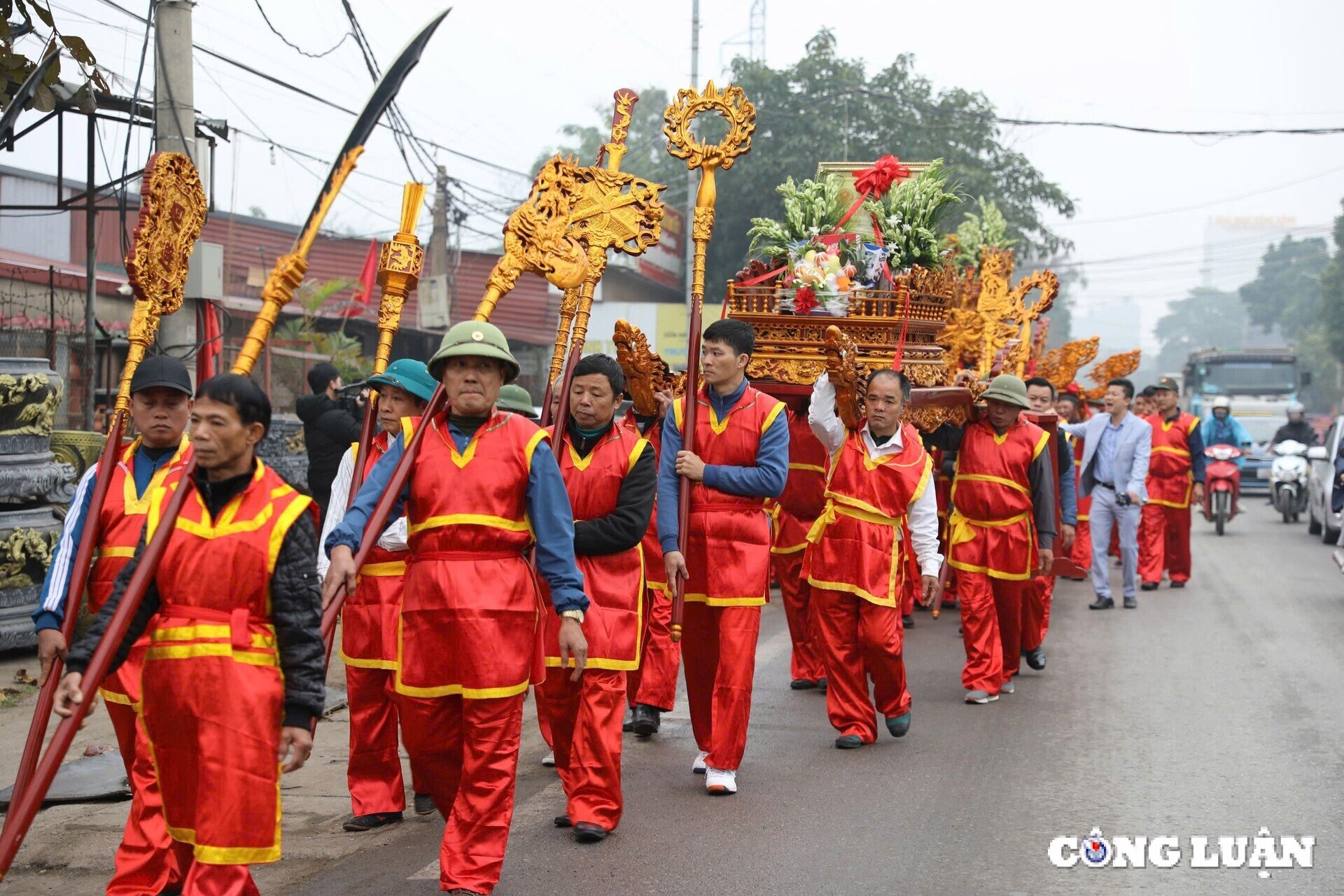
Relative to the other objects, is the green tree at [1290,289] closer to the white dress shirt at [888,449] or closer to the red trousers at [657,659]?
the white dress shirt at [888,449]

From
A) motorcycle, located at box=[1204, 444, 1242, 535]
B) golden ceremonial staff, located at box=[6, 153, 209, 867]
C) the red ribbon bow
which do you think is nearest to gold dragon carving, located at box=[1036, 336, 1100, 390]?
the red ribbon bow

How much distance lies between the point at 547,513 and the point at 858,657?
296 cm

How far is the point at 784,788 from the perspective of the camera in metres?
6.60

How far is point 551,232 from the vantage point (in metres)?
6.14

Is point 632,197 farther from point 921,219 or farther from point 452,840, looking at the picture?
point 921,219

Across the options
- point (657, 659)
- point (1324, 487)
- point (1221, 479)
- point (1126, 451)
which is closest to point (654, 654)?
point (657, 659)

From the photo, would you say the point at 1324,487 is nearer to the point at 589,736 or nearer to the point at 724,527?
the point at 724,527

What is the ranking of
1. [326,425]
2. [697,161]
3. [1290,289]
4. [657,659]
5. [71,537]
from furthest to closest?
[1290,289]
[326,425]
[657,659]
[697,161]
[71,537]

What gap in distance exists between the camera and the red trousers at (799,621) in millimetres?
9125

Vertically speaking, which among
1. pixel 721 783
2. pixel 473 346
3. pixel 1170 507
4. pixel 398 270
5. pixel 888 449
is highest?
pixel 398 270

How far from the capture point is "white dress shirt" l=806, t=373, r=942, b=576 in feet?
24.6

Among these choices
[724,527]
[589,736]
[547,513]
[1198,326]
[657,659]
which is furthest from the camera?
[1198,326]

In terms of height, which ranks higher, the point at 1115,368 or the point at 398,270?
the point at 398,270

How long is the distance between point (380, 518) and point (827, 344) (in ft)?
10.0
